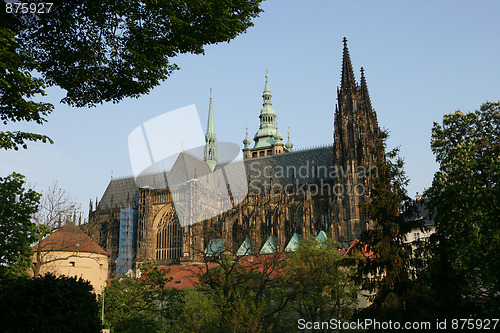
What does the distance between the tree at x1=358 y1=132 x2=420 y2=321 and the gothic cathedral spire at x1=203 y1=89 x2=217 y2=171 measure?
59407 mm

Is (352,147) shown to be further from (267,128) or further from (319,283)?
(267,128)

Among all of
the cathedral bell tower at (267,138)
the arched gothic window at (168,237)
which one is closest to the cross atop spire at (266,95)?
the cathedral bell tower at (267,138)

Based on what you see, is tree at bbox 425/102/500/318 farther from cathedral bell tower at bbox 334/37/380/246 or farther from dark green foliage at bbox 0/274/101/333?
cathedral bell tower at bbox 334/37/380/246

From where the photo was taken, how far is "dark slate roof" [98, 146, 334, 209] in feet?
224

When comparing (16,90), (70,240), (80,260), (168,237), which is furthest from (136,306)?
(168,237)

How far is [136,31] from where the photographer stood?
14844 millimetres

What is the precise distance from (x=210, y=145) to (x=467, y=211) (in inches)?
2780

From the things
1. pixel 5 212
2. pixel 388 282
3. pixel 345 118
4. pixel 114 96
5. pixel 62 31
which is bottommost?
pixel 388 282

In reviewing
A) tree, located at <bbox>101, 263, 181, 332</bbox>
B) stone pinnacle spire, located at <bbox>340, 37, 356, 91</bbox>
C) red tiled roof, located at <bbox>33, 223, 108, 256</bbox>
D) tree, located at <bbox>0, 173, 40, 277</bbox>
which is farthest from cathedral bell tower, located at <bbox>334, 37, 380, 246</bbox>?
tree, located at <bbox>0, 173, 40, 277</bbox>

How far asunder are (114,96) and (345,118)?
154 feet

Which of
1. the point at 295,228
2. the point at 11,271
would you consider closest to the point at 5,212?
the point at 11,271

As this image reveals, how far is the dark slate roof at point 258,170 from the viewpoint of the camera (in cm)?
6838

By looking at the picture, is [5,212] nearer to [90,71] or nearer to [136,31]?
[90,71]

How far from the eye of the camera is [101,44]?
585 inches
